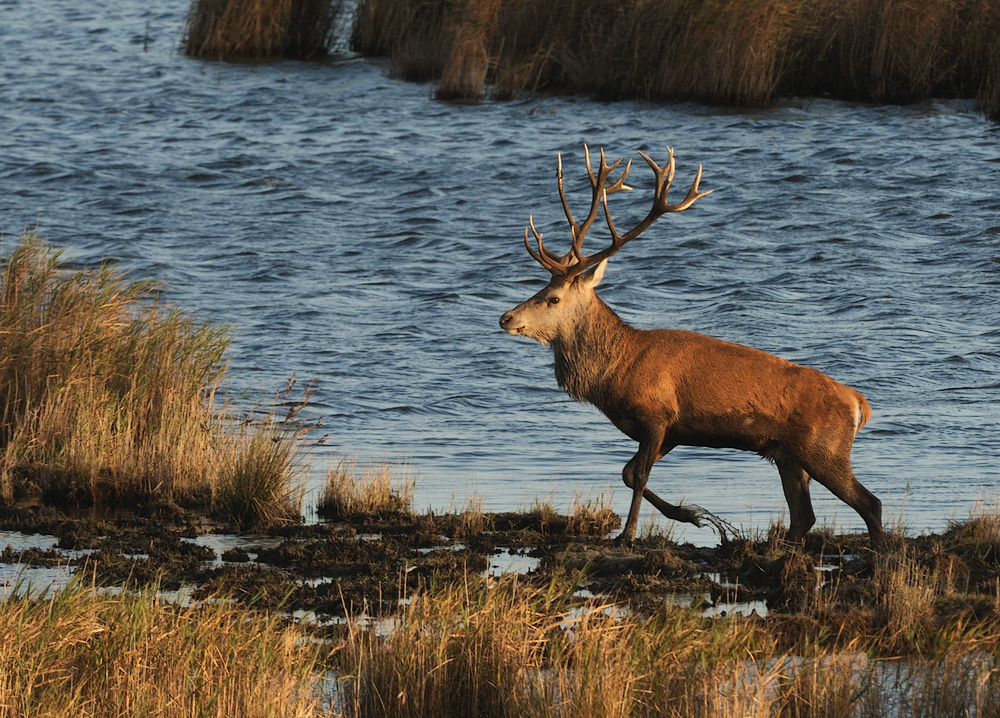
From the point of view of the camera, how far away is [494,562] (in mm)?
7934

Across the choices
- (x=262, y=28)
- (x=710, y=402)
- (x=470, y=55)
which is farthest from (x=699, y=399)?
(x=262, y=28)

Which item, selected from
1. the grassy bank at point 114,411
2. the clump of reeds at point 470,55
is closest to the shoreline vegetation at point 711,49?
the clump of reeds at point 470,55

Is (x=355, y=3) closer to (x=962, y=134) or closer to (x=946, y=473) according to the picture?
(x=962, y=134)

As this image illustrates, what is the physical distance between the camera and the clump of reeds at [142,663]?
17.3 feet

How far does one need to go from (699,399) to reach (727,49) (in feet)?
48.1

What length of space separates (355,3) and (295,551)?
22381 mm

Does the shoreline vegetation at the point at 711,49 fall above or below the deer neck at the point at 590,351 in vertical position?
above

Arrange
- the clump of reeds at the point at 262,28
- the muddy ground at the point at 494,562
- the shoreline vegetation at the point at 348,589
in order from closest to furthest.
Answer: the shoreline vegetation at the point at 348,589
the muddy ground at the point at 494,562
the clump of reeds at the point at 262,28

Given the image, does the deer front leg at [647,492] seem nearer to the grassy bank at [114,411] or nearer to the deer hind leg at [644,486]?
the deer hind leg at [644,486]

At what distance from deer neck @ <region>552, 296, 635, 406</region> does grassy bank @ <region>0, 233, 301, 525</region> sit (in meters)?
1.86

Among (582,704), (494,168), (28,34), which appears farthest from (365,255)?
(28,34)

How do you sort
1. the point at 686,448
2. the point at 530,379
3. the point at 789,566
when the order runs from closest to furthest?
the point at 789,566 < the point at 686,448 < the point at 530,379

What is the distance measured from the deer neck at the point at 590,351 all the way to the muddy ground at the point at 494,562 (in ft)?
2.78

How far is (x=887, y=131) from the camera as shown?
2211 centimetres
